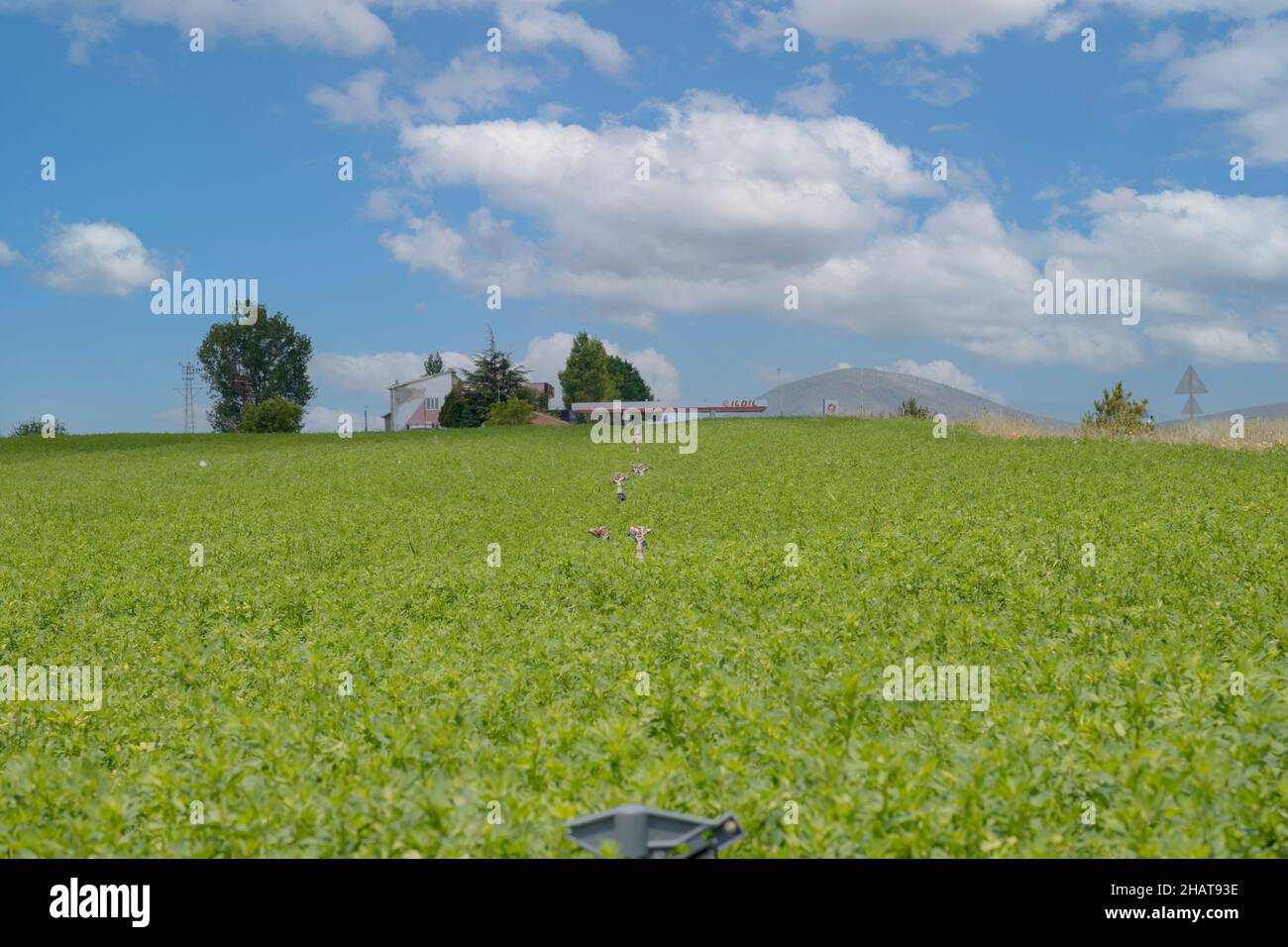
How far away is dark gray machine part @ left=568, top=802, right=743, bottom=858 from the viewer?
346 centimetres

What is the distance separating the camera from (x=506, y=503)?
78.8 ft

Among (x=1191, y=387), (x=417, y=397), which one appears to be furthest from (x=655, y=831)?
(x=417, y=397)

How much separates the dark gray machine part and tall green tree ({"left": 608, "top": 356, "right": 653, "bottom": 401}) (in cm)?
12424

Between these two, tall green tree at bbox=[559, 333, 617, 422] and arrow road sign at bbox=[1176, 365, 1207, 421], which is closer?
arrow road sign at bbox=[1176, 365, 1207, 421]

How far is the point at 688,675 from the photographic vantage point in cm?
759

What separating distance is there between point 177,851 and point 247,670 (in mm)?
5033

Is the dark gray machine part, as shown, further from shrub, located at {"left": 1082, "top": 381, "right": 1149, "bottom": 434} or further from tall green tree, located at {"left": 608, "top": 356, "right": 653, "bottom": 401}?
tall green tree, located at {"left": 608, "top": 356, "right": 653, "bottom": 401}


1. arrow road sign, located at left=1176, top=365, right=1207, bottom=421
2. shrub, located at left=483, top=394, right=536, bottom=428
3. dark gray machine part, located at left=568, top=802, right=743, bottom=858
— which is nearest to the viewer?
dark gray machine part, located at left=568, top=802, right=743, bottom=858

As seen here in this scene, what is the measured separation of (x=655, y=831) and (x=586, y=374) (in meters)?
102

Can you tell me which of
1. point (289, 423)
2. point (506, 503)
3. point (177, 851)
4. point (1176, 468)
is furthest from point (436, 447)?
point (289, 423)

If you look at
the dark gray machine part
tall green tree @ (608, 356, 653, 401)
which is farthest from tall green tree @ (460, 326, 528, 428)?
the dark gray machine part

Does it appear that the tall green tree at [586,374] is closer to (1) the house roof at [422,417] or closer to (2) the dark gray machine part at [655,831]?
(1) the house roof at [422,417]

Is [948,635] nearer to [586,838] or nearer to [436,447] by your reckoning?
[586,838]

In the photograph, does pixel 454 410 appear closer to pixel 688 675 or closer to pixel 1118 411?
pixel 1118 411
